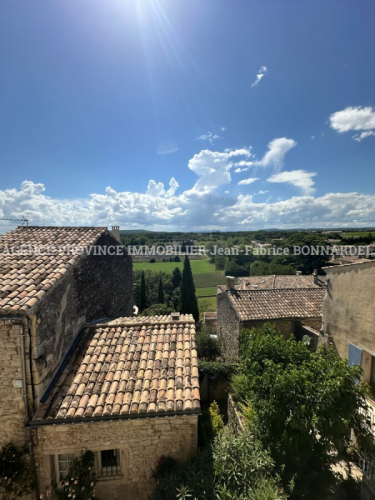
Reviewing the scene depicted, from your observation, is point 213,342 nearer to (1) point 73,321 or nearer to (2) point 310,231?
(1) point 73,321

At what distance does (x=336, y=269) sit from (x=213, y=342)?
32.7 ft

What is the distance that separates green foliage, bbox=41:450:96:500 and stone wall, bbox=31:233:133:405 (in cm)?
175

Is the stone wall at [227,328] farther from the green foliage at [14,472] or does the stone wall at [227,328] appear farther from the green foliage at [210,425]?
the green foliage at [14,472]

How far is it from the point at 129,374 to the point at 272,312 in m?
10.6

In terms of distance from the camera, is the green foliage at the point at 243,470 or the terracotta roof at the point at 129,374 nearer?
the green foliage at the point at 243,470

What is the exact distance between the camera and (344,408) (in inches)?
219

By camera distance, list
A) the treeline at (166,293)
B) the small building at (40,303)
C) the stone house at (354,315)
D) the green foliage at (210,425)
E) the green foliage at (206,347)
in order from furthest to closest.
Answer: the treeline at (166,293) < the green foliage at (206,347) < the stone house at (354,315) < the green foliage at (210,425) < the small building at (40,303)

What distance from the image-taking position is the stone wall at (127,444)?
5.36 m

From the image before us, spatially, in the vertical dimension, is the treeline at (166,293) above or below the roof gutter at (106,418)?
below

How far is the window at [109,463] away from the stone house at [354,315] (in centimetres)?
736

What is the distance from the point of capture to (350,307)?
8.95m

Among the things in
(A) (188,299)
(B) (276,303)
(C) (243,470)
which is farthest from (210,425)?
(A) (188,299)

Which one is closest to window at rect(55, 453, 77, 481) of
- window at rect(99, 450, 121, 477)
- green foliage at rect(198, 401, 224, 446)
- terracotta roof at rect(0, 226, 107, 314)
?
window at rect(99, 450, 121, 477)

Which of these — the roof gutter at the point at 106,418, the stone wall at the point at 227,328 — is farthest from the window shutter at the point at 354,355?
the roof gutter at the point at 106,418
